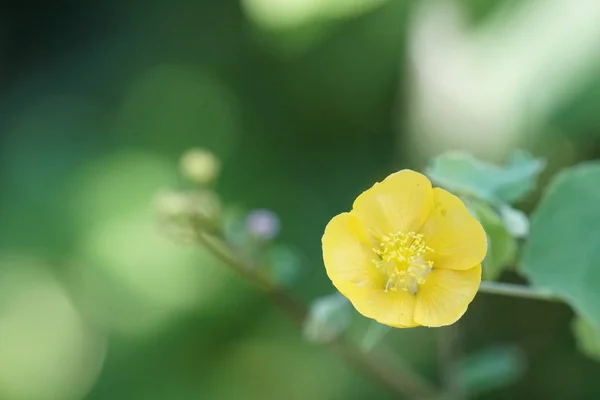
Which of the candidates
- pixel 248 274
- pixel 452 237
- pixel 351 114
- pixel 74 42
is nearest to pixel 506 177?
pixel 452 237

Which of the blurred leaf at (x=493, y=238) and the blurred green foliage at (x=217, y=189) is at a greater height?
the blurred green foliage at (x=217, y=189)

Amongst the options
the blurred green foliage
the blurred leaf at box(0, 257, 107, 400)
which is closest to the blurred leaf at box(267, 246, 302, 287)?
the blurred green foliage

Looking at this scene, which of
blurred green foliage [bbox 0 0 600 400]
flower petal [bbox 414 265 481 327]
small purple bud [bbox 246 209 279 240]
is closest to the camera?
flower petal [bbox 414 265 481 327]

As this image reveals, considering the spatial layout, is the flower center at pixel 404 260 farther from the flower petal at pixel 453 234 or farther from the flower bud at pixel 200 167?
the flower bud at pixel 200 167

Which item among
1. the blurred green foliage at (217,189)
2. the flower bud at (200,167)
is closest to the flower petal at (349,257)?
the flower bud at (200,167)

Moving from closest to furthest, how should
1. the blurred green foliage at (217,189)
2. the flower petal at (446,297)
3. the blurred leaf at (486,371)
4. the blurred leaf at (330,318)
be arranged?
the flower petal at (446,297) < the blurred leaf at (330,318) < the blurred leaf at (486,371) < the blurred green foliage at (217,189)

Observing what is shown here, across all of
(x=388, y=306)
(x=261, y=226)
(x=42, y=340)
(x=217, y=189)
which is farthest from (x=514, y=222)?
(x=42, y=340)

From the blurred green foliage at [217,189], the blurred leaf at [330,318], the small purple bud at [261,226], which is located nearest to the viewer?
the blurred leaf at [330,318]

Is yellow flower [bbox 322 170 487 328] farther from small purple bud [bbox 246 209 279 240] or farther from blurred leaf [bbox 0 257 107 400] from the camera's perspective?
blurred leaf [bbox 0 257 107 400]
